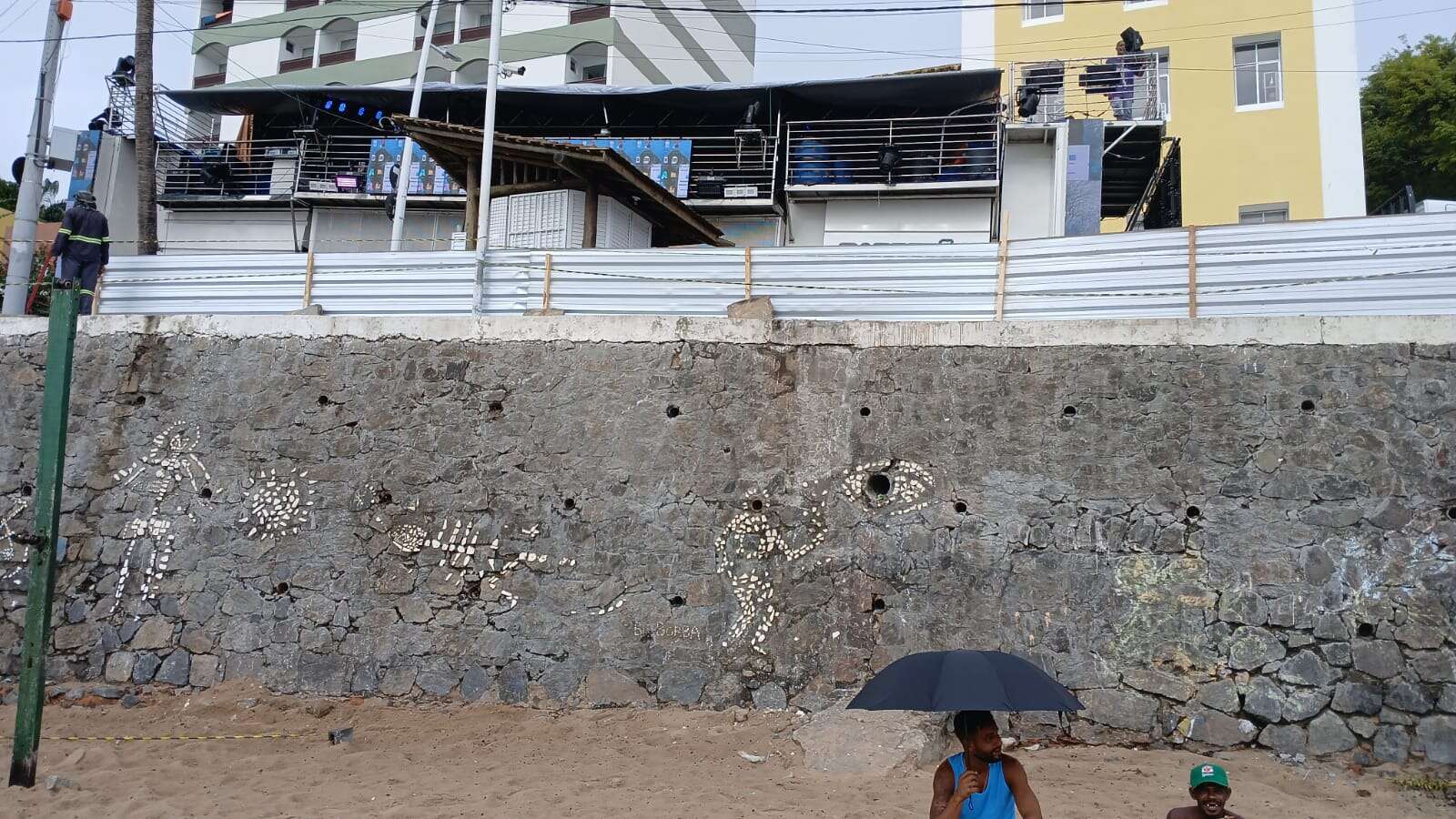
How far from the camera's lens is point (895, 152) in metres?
15.5

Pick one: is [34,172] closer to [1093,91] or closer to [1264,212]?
[1093,91]

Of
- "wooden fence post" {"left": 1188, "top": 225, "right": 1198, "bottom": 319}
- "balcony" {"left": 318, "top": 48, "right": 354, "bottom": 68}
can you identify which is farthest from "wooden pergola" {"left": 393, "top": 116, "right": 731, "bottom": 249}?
"balcony" {"left": 318, "top": 48, "right": 354, "bottom": 68}

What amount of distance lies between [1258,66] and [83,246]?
1716 centimetres

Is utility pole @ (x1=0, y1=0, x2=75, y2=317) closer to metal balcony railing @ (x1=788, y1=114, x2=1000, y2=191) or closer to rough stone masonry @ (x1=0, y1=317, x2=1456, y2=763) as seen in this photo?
rough stone masonry @ (x1=0, y1=317, x2=1456, y2=763)

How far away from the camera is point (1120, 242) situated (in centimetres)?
834

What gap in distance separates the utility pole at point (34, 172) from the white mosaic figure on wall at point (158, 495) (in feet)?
8.27

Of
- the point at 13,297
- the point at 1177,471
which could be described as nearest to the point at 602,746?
the point at 1177,471

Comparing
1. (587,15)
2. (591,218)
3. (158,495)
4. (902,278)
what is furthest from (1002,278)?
(587,15)

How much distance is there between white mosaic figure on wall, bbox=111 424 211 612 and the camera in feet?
29.9

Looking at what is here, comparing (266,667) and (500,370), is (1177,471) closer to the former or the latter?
(500,370)

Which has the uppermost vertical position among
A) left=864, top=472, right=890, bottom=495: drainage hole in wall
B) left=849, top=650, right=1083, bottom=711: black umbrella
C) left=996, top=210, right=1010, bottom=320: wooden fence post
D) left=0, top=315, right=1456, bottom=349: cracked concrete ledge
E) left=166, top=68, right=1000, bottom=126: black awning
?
left=166, top=68, right=1000, bottom=126: black awning

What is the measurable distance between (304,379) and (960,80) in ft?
33.6

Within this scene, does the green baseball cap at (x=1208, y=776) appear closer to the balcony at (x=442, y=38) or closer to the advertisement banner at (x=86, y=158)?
the advertisement banner at (x=86, y=158)

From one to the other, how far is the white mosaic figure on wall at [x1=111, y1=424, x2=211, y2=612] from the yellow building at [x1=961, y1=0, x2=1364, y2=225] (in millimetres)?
12996
